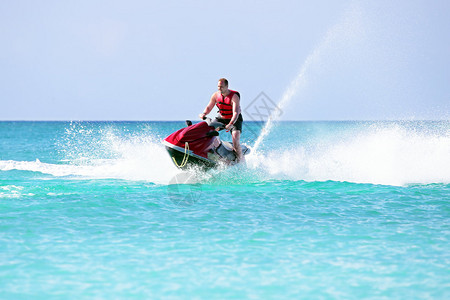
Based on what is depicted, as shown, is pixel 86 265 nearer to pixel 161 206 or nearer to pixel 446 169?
pixel 161 206

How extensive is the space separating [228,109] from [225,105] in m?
0.10

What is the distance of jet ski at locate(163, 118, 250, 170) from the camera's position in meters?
9.09

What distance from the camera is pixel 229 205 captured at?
295 inches

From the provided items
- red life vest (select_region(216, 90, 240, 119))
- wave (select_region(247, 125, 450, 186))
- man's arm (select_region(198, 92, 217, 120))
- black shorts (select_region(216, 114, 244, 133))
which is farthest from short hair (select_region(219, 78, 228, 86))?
wave (select_region(247, 125, 450, 186))

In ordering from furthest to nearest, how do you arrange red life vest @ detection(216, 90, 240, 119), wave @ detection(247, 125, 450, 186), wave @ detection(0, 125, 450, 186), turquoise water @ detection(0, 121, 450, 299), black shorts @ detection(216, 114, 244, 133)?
wave @ detection(247, 125, 450, 186) < wave @ detection(0, 125, 450, 186) < black shorts @ detection(216, 114, 244, 133) < red life vest @ detection(216, 90, 240, 119) < turquoise water @ detection(0, 121, 450, 299)

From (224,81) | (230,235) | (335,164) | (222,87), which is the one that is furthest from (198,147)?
(335,164)

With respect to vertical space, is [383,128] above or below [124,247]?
above

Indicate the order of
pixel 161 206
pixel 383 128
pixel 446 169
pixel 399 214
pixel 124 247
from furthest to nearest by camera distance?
pixel 383 128, pixel 446 169, pixel 161 206, pixel 399 214, pixel 124 247

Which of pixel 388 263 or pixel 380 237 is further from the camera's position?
pixel 380 237

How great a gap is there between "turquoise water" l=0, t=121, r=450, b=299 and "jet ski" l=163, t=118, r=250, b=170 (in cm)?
40

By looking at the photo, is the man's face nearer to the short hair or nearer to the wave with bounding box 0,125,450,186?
the short hair

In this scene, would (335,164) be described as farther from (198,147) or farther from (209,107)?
(198,147)

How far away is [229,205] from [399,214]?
2423mm

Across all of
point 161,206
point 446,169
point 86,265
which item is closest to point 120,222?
point 161,206
